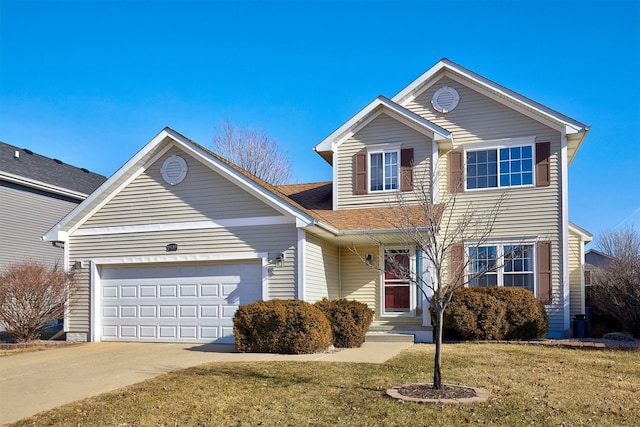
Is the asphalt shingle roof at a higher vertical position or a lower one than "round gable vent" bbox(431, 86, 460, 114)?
lower

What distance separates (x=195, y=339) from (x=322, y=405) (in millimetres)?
8356

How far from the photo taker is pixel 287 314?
1277 centimetres

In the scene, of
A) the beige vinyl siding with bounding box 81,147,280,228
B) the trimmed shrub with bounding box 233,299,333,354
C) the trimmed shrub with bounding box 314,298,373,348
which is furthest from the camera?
the beige vinyl siding with bounding box 81,147,280,228

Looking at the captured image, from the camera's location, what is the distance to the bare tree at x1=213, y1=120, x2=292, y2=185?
34406 millimetres

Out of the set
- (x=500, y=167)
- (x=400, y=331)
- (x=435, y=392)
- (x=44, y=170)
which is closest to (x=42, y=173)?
(x=44, y=170)

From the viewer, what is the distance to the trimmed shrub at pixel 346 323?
13.7 m

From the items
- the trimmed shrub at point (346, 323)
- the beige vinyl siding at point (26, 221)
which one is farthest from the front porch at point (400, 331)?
the beige vinyl siding at point (26, 221)

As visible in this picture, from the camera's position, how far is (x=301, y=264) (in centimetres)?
1460

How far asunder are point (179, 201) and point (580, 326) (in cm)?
1108

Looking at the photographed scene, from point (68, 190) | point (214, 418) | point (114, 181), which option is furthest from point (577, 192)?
point (68, 190)

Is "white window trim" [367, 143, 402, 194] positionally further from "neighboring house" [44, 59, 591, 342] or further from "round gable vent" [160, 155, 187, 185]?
"round gable vent" [160, 155, 187, 185]

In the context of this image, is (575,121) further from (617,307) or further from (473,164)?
(617,307)

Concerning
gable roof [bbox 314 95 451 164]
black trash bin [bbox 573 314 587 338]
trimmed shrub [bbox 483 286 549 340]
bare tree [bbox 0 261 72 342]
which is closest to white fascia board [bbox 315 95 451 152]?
gable roof [bbox 314 95 451 164]

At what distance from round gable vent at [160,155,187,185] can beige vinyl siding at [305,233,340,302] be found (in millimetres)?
3779
